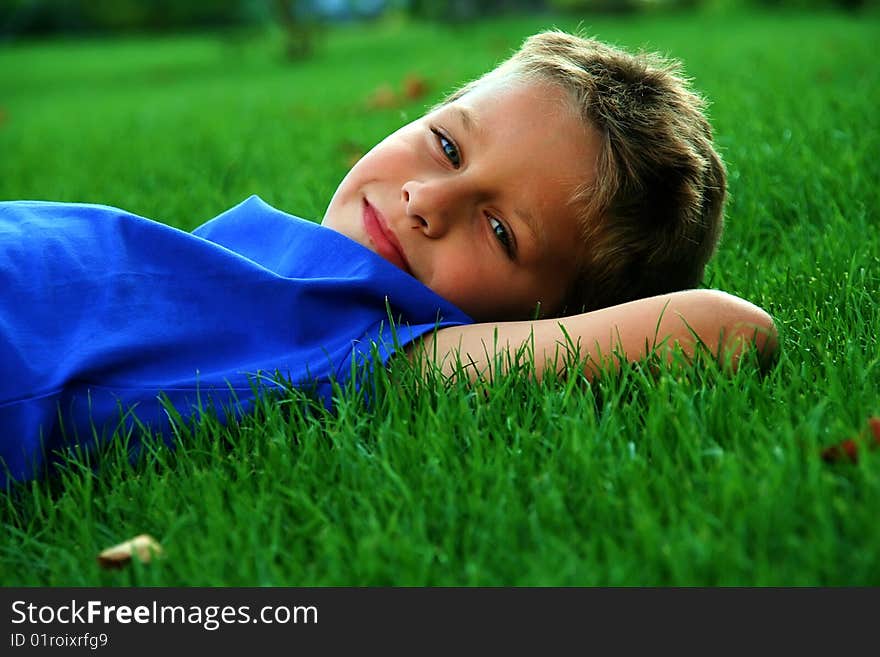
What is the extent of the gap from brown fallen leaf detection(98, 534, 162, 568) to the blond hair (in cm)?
110

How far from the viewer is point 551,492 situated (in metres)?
1.30

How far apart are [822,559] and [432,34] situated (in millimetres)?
19652

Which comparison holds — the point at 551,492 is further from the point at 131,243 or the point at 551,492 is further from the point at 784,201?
the point at 784,201

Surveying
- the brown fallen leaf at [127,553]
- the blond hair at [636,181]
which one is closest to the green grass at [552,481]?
the brown fallen leaf at [127,553]

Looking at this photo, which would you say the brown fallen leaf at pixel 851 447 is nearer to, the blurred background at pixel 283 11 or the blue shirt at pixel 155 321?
the blue shirt at pixel 155 321

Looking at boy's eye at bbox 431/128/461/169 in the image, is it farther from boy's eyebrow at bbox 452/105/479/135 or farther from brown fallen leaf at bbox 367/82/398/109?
brown fallen leaf at bbox 367/82/398/109

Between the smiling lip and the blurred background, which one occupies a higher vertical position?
the blurred background

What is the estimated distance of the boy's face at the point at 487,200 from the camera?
1.93m

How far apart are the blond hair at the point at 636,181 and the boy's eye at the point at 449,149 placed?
22 cm

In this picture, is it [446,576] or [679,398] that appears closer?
[446,576]

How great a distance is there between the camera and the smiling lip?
6.59ft

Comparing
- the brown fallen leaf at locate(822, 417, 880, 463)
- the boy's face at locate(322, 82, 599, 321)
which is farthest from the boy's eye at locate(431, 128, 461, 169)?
the brown fallen leaf at locate(822, 417, 880, 463)

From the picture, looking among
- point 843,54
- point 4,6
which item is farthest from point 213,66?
point 843,54

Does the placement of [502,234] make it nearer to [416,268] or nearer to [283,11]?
[416,268]
